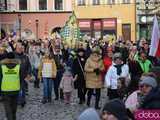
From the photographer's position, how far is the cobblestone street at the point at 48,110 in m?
16.8

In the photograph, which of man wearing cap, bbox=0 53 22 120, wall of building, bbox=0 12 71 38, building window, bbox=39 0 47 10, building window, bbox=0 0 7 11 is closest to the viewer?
man wearing cap, bbox=0 53 22 120

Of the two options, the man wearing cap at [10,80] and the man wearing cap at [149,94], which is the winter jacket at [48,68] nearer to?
the man wearing cap at [10,80]

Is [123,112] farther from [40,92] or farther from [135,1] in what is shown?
[135,1]

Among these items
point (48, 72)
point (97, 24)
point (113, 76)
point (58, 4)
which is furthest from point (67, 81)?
point (58, 4)

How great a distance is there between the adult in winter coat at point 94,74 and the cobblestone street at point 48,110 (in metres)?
0.58

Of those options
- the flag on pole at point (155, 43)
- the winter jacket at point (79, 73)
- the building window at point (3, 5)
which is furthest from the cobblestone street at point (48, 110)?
the building window at point (3, 5)

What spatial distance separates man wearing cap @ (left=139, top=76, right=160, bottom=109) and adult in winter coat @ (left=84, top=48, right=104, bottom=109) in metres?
10.2

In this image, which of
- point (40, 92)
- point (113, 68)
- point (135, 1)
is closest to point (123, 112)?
point (113, 68)

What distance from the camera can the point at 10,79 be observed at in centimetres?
1420

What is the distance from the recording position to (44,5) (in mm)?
73062

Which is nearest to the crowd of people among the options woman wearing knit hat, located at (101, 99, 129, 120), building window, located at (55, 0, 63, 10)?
woman wearing knit hat, located at (101, 99, 129, 120)

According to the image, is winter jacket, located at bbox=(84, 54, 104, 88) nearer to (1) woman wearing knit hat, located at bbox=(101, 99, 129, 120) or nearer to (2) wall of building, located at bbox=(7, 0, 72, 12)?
(1) woman wearing knit hat, located at bbox=(101, 99, 129, 120)

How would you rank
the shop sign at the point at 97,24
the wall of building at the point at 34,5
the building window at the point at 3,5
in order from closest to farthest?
the shop sign at the point at 97,24 < the building window at the point at 3,5 < the wall of building at the point at 34,5

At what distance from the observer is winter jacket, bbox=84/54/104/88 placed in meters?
18.5
